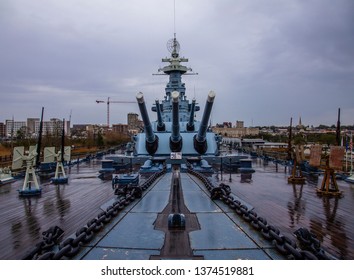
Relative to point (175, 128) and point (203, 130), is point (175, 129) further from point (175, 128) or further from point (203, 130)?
point (203, 130)

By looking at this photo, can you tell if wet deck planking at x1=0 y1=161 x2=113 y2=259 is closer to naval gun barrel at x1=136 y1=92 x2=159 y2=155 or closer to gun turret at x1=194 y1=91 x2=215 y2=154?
naval gun barrel at x1=136 y1=92 x2=159 y2=155

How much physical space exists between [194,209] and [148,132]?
287 inches

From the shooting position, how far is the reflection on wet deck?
3.94 metres

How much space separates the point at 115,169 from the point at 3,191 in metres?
5.57

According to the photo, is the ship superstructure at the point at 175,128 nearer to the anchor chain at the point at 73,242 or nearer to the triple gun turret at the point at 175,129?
the triple gun turret at the point at 175,129

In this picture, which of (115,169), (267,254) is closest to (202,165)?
(115,169)

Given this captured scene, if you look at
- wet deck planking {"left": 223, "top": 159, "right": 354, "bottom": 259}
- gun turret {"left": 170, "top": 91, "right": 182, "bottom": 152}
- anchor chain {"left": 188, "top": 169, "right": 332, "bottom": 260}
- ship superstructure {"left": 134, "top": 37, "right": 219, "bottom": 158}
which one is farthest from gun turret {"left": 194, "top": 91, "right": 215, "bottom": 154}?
anchor chain {"left": 188, "top": 169, "right": 332, "bottom": 260}

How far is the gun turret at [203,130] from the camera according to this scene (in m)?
9.12

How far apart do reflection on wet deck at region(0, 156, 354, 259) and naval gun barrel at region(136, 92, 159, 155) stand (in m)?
2.75

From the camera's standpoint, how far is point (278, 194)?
743 cm

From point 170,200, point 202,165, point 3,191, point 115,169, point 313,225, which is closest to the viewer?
point 313,225

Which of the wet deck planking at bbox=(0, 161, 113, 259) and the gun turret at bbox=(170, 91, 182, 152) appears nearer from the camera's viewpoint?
the wet deck planking at bbox=(0, 161, 113, 259)

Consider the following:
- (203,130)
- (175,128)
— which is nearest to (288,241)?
(175,128)
